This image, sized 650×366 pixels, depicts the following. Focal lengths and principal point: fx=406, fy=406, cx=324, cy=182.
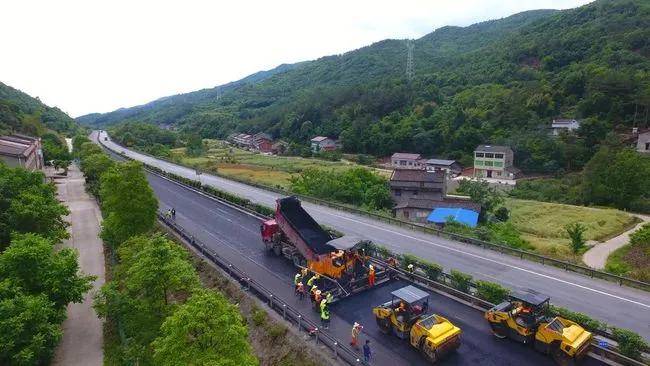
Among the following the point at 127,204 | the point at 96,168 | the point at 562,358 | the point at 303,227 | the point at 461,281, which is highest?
the point at 96,168

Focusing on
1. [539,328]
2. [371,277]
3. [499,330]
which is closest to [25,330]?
[371,277]

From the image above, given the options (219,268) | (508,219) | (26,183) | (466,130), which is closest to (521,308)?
(219,268)

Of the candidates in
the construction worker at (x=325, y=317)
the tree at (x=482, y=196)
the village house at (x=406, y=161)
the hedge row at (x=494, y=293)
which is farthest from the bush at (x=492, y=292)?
the village house at (x=406, y=161)

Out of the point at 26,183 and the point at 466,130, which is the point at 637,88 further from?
the point at 26,183

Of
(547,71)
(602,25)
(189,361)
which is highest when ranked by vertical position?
(602,25)

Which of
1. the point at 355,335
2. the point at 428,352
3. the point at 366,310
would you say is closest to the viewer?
the point at 428,352

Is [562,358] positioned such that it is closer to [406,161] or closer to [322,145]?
[406,161]

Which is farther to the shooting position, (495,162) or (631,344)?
(495,162)
